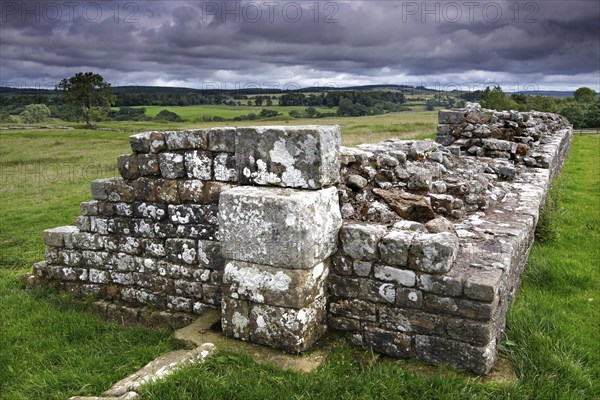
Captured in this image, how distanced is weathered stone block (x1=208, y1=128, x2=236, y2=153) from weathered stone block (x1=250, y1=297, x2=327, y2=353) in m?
1.64

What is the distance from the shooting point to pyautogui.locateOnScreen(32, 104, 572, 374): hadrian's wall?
395 cm

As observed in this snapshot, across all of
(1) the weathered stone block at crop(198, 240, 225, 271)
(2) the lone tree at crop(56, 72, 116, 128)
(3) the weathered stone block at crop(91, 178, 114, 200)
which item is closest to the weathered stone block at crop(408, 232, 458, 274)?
(1) the weathered stone block at crop(198, 240, 225, 271)

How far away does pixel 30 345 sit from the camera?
16.4ft

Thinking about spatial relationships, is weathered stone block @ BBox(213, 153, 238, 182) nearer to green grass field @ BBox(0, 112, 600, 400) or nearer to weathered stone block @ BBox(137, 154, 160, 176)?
weathered stone block @ BBox(137, 154, 160, 176)

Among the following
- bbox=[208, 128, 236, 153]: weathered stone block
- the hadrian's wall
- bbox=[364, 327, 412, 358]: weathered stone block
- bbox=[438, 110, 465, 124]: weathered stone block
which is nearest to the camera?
the hadrian's wall

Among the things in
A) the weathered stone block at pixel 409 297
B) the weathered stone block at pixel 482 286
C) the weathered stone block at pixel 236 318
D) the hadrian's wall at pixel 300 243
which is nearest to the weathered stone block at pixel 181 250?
the hadrian's wall at pixel 300 243

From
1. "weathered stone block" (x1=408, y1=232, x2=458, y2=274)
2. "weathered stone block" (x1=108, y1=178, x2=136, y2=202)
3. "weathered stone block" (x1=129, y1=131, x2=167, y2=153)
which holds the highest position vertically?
"weathered stone block" (x1=129, y1=131, x2=167, y2=153)

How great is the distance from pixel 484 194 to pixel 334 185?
244cm

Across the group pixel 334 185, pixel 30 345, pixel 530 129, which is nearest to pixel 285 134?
pixel 334 185

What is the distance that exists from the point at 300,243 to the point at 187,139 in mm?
1873

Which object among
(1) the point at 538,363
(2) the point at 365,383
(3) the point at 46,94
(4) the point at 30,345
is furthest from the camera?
(3) the point at 46,94

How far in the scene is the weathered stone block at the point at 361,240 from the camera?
418cm

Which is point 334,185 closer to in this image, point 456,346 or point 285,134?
point 285,134

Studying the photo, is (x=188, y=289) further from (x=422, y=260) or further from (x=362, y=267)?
(x=422, y=260)
